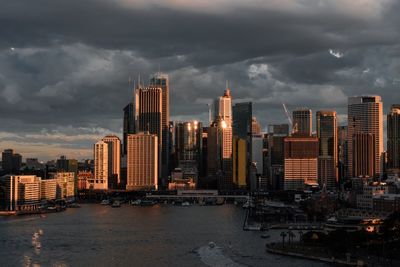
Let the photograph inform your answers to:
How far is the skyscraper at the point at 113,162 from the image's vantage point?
414 feet

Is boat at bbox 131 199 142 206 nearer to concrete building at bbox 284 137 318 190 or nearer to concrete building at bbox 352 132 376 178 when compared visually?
concrete building at bbox 284 137 318 190

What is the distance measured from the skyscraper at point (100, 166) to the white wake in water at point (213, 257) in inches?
3273

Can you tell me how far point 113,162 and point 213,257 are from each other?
94.2 m

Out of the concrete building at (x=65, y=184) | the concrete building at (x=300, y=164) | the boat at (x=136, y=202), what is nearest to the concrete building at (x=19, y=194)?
the concrete building at (x=65, y=184)

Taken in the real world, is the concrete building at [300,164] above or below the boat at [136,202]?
above

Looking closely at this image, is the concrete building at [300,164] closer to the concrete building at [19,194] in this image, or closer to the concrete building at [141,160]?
the concrete building at [141,160]

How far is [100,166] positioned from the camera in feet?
397

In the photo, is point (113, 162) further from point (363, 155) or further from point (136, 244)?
point (136, 244)

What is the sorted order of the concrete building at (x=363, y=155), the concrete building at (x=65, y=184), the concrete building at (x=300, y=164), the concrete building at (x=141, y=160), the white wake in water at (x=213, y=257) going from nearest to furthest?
the white wake in water at (x=213, y=257) < the concrete building at (x=65, y=184) < the concrete building at (x=300, y=164) < the concrete building at (x=141, y=160) < the concrete building at (x=363, y=155)

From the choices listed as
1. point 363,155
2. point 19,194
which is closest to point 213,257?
point 19,194

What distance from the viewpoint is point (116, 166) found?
128m

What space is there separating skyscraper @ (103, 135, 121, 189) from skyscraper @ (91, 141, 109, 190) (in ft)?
11.8

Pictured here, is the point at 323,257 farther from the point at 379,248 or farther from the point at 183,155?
the point at 183,155

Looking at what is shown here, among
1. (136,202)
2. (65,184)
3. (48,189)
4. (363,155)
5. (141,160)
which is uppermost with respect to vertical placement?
(363,155)
